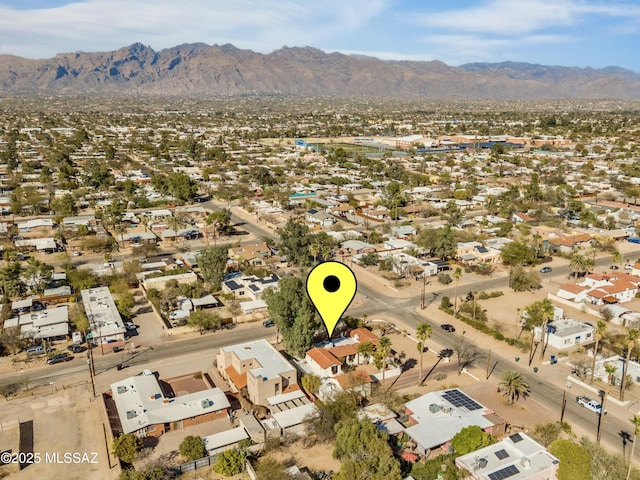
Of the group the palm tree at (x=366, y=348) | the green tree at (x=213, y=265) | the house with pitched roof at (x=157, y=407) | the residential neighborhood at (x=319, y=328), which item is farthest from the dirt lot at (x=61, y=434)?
the green tree at (x=213, y=265)

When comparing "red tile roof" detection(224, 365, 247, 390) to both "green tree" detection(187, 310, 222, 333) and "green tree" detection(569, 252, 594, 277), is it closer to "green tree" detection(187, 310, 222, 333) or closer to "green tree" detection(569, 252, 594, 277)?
"green tree" detection(187, 310, 222, 333)

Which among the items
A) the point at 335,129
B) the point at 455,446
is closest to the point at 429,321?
the point at 455,446

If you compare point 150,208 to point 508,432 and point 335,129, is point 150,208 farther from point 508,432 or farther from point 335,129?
point 335,129

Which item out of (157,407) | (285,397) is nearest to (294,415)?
(285,397)

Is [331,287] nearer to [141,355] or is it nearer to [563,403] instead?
[563,403]

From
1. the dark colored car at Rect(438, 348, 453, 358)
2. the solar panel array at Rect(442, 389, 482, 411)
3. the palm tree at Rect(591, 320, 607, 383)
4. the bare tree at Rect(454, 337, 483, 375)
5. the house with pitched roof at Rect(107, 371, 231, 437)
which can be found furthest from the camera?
the dark colored car at Rect(438, 348, 453, 358)

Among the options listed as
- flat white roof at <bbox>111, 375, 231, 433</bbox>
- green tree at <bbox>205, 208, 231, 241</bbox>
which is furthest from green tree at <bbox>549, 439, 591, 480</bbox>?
green tree at <bbox>205, 208, 231, 241</bbox>

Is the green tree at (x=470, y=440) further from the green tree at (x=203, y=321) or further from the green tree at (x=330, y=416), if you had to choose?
the green tree at (x=203, y=321)
